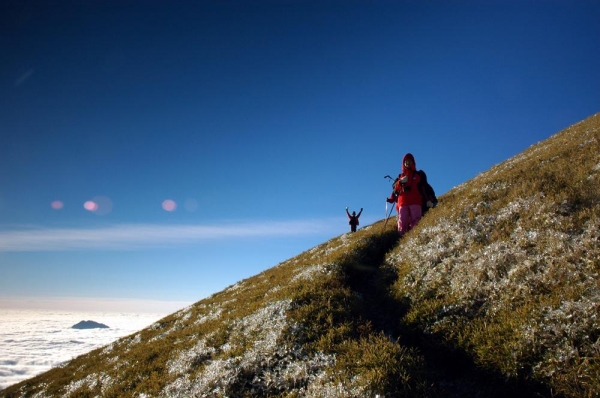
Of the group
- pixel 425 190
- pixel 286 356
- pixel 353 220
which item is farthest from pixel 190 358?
pixel 353 220

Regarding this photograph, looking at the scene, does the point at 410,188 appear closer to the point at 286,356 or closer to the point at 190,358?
the point at 286,356

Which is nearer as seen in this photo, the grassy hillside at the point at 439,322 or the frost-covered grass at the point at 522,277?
the frost-covered grass at the point at 522,277

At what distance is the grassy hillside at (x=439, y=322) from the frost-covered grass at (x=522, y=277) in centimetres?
3

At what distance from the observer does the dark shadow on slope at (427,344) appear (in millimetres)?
6672

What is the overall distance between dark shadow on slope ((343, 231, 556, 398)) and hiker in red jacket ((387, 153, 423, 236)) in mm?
3491

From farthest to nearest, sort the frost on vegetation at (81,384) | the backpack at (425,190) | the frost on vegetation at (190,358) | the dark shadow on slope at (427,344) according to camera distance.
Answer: the backpack at (425,190)
the frost on vegetation at (81,384)
the frost on vegetation at (190,358)
the dark shadow on slope at (427,344)

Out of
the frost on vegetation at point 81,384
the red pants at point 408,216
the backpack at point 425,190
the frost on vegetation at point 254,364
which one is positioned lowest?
the frost on vegetation at point 81,384

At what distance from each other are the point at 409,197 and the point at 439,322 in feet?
32.7

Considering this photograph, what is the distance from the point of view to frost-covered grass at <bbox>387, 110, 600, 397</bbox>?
6.50 m

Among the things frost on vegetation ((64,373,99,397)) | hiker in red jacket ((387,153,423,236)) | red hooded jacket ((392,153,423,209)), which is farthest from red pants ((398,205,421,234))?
frost on vegetation ((64,373,99,397))

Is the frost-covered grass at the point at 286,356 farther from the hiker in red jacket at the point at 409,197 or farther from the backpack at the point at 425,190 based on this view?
the backpack at the point at 425,190

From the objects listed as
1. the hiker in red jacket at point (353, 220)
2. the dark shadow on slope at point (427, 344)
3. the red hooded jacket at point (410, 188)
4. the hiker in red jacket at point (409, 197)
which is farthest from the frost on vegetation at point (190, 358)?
the hiker in red jacket at point (353, 220)

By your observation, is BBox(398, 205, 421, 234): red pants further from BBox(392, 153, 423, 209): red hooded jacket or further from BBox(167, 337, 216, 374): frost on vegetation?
BBox(167, 337, 216, 374): frost on vegetation

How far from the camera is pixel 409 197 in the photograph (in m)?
18.0
